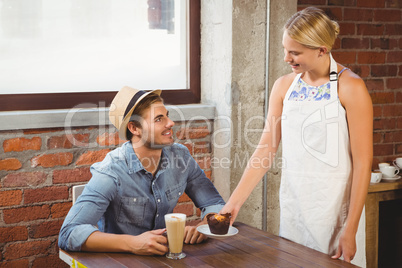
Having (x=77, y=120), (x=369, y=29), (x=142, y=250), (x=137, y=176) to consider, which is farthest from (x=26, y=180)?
(x=369, y=29)

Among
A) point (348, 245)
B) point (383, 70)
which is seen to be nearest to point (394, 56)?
point (383, 70)

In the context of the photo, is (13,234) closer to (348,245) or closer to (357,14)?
(348,245)

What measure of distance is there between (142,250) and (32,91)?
1.25m

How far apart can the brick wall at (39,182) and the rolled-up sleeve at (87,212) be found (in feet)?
1.99

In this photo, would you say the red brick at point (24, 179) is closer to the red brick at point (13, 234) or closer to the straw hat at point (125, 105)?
the red brick at point (13, 234)

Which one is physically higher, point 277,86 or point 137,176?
point 277,86

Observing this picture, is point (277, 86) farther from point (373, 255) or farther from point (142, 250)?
point (373, 255)

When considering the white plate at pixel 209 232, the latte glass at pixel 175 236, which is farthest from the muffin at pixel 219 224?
the latte glass at pixel 175 236

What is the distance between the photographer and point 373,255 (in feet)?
10.1

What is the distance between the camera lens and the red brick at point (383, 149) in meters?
3.45

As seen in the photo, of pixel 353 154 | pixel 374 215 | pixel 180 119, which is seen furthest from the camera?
pixel 374 215

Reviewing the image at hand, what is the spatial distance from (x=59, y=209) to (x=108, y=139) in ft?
1.38

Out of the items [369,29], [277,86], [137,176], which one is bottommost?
[137,176]

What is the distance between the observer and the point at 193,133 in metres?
2.87
